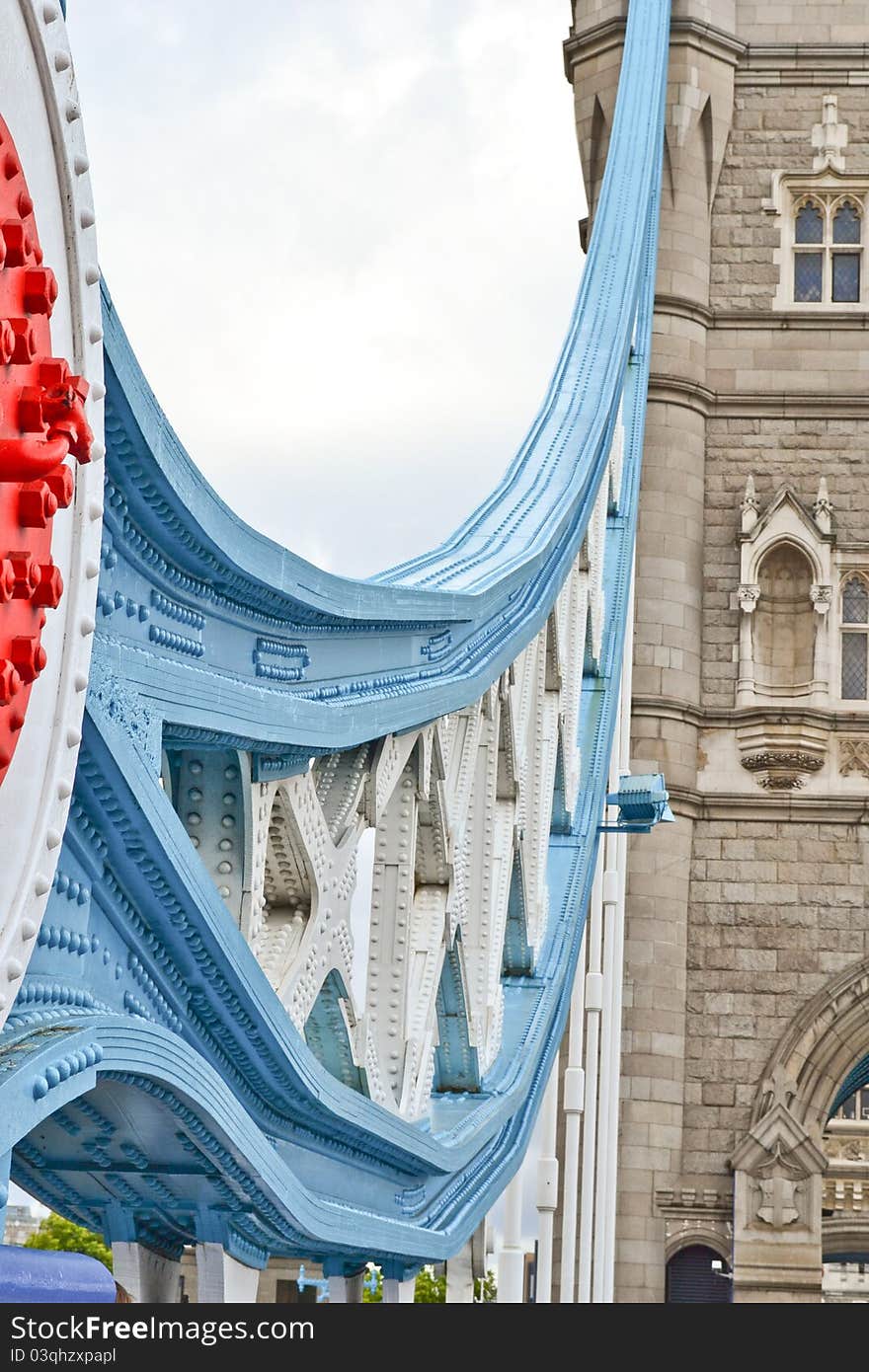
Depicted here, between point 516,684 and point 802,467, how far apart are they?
971 cm

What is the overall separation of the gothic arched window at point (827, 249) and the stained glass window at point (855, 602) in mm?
2227

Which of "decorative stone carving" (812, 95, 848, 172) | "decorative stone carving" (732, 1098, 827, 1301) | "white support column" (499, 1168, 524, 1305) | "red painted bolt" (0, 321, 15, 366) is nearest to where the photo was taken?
"red painted bolt" (0, 321, 15, 366)

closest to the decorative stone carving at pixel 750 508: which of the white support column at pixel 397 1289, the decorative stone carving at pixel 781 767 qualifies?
the decorative stone carving at pixel 781 767

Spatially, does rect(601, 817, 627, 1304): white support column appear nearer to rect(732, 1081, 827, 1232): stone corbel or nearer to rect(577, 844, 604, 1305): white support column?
rect(577, 844, 604, 1305): white support column

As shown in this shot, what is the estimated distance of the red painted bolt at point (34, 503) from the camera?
2.75 m

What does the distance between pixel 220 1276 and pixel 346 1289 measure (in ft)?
4.03

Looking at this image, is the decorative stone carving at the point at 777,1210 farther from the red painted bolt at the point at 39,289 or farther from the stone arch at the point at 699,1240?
the red painted bolt at the point at 39,289

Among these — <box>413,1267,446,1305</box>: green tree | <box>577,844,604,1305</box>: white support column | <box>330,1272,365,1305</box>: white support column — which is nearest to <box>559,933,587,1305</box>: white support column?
<box>577,844,604,1305</box>: white support column

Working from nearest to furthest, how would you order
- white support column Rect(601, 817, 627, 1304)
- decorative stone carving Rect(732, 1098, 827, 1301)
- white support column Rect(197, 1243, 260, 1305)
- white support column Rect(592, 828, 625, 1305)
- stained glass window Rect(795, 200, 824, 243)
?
white support column Rect(197, 1243, 260, 1305) < white support column Rect(592, 828, 625, 1305) < white support column Rect(601, 817, 627, 1304) < decorative stone carving Rect(732, 1098, 827, 1301) < stained glass window Rect(795, 200, 824, 243)

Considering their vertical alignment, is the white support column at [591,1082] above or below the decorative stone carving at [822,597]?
below

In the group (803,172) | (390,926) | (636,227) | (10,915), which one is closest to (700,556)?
(803,172)

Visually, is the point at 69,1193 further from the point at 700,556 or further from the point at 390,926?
the point at 700,556

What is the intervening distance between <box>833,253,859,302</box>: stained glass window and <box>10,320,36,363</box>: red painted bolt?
49.0 ft

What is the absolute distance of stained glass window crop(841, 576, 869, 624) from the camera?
16.4 m
